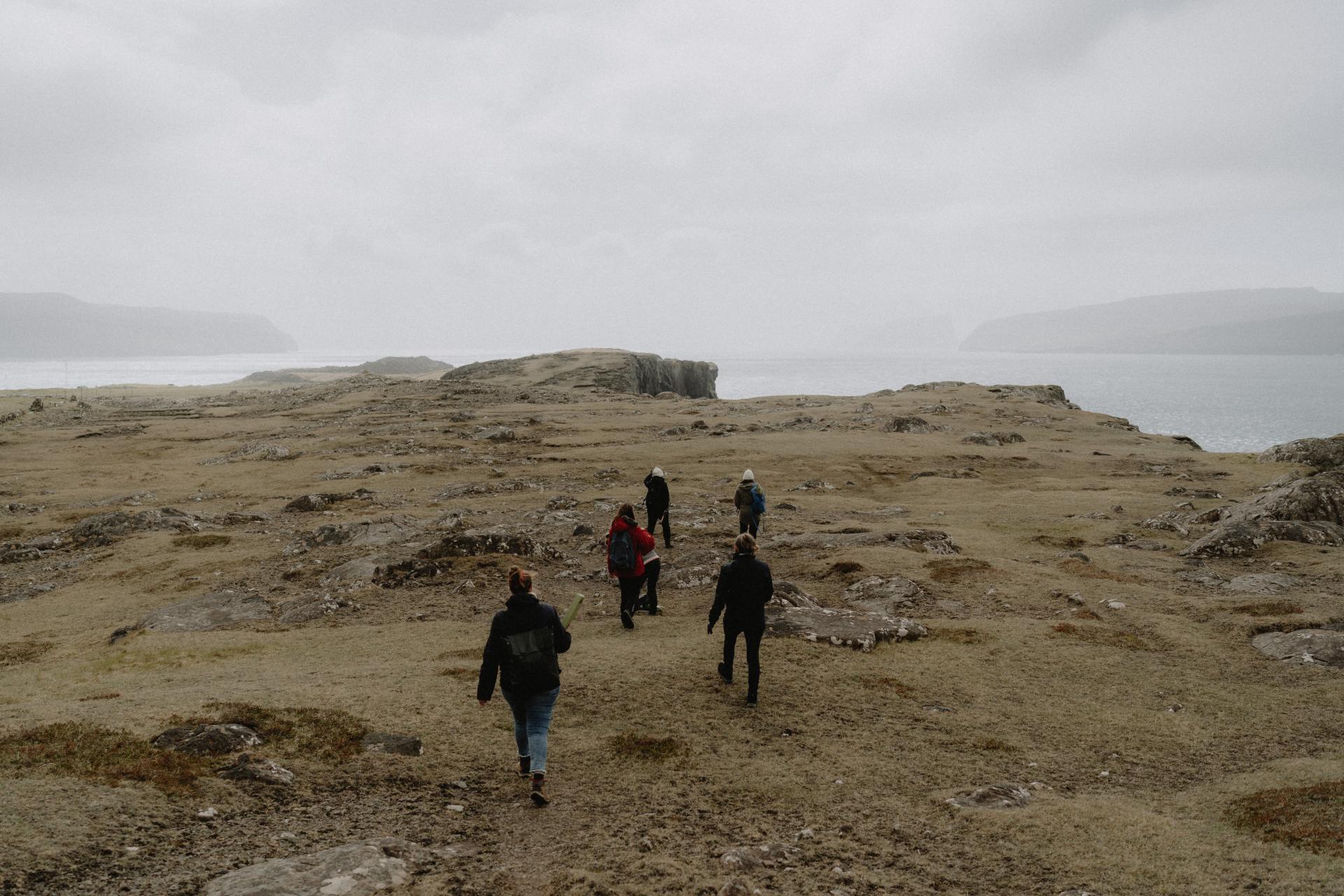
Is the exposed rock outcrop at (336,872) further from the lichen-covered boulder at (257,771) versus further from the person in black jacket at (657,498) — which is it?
the person in black jacket at (657,498)

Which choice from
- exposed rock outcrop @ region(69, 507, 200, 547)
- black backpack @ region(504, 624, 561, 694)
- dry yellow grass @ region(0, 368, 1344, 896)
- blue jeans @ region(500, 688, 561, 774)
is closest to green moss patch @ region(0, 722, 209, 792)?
dry yellow grass @ region(0, 368, 1344, 896)

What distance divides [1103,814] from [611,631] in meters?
11.2

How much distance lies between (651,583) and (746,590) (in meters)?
6.27

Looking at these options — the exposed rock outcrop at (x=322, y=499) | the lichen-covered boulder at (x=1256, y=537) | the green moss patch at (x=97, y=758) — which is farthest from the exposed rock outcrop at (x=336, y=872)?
the exposed rock outcrop at (x=322, y=499)

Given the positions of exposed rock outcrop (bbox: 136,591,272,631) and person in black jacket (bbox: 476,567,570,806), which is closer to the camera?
person in black jacket (bbox: 476,567,570,806)

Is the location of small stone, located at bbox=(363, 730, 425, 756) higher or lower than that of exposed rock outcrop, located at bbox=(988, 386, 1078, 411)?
lower

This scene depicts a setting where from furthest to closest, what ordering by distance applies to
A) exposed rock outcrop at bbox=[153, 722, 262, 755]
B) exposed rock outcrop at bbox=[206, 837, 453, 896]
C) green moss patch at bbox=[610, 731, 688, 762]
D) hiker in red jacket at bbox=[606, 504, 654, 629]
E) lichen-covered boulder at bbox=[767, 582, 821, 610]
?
lichen-covered boulder at bbox=[767, 582, 821, 610] → hiker in red jacket at bbox=[606, 504, 654, 629] → green moss patch at bbox=[610, 731, 688, 762] → exposed rock outcrop at bbox=[153, 722, 262, 755] → exposed rock outcrop at bbox=[206, 837, 453, 896]

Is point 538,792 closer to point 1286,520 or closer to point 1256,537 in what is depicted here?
point 1256,537

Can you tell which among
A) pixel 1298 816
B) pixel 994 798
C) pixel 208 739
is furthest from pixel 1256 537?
pixel 208 739

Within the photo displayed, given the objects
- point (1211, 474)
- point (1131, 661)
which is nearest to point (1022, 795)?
point (1131, 661)

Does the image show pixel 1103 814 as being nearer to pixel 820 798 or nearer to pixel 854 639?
pixel 820 798

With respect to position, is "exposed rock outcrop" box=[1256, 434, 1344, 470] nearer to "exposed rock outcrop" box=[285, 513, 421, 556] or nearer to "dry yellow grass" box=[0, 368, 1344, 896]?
"dry yellow grass" box=[0, 368, 1344, 896]

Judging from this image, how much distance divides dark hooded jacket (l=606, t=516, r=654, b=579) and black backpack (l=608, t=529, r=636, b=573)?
5cm

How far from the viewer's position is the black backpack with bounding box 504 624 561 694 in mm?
10320
